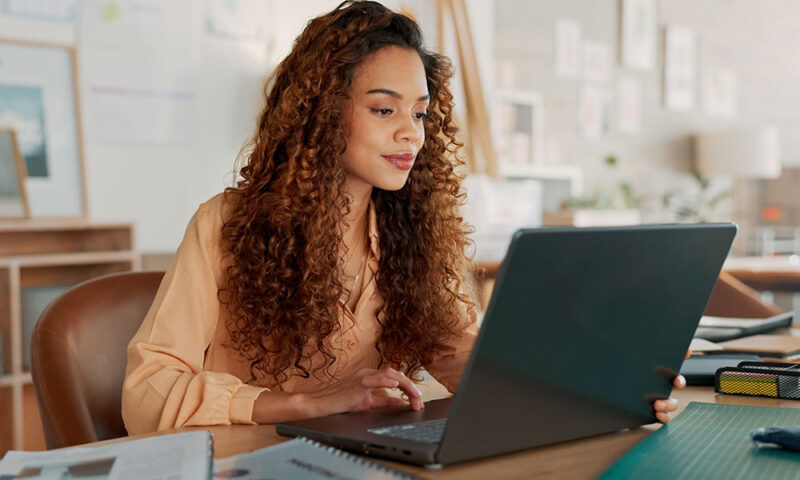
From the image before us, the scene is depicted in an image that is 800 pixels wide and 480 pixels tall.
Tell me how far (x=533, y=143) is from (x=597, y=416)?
15.1 ft

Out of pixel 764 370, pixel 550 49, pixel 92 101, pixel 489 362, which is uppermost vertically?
pixel 550 49

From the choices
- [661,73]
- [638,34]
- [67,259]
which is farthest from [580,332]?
[661,73]

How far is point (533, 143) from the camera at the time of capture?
546 centimetres

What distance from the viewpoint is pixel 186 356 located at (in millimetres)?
1251

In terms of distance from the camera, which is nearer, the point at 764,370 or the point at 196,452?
the point at 196,452

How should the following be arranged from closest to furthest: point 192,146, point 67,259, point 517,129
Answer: point 67,259
point 192,146
point 517,129

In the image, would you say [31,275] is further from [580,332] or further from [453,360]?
[580,332]

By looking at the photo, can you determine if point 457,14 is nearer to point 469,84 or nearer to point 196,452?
point 469,84

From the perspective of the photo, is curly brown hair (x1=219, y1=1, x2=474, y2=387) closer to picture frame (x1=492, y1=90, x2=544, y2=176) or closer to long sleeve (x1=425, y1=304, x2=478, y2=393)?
long sleeve (x1=425, y1=304, x2=478, y2=393)

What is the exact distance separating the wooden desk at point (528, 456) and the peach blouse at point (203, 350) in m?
0.06

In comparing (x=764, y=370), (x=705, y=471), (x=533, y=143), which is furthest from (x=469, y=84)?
(x=705, y=471)

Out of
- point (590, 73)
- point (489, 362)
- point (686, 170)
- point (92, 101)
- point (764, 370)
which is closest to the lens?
point (489, 362)

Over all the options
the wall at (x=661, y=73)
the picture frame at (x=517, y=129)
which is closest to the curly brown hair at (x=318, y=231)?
the picture frame at (x=517, y=129)

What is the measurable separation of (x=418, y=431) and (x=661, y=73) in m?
6.28
